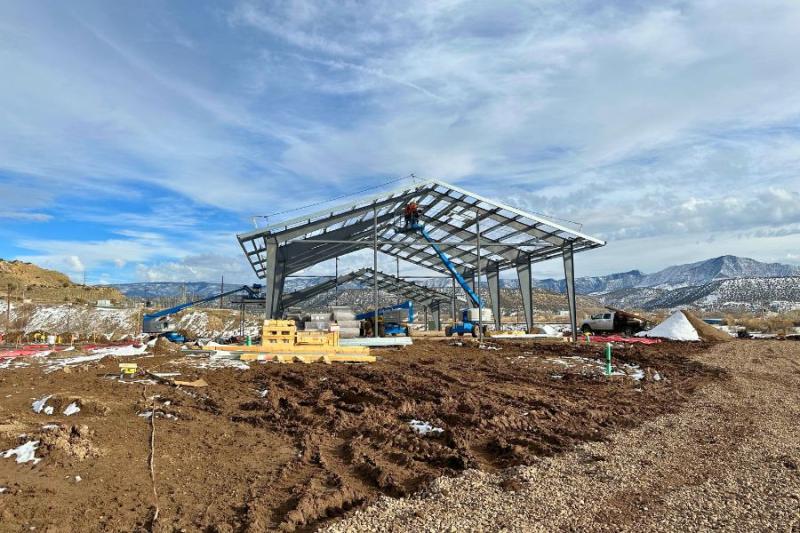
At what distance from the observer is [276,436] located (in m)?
7.59

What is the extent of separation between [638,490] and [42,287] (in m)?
85.1

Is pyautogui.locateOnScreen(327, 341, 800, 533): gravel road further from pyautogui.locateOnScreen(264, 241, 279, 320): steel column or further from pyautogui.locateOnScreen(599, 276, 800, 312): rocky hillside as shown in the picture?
pyautogui.locateOnScreen(599, 276, 800, 312): rocky hillside

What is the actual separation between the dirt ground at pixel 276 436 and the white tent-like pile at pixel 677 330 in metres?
19.2

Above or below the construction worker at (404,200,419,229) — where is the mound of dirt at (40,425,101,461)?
below

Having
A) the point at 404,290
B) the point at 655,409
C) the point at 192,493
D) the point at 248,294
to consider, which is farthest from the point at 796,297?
the point at 192,493

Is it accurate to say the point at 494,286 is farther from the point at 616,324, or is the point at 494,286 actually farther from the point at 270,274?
the point at 270,274

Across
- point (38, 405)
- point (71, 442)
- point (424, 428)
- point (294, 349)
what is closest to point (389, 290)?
point (294, 349)

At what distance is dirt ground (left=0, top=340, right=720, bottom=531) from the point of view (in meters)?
4.91

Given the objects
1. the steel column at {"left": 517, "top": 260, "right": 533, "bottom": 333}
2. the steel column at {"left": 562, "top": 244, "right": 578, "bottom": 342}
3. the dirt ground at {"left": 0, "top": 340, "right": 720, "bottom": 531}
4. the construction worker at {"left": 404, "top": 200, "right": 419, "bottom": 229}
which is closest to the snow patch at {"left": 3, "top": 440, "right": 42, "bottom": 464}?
the dirt ground at {"left": 0, "top": 340, "right": 720, "bottom": 531}

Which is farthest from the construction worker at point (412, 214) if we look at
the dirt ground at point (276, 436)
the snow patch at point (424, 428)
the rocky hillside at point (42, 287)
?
the rocky hillside at point (42, 287)

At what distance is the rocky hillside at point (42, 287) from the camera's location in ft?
216

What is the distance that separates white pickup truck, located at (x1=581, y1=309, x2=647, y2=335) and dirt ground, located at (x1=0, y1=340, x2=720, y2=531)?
24499mm

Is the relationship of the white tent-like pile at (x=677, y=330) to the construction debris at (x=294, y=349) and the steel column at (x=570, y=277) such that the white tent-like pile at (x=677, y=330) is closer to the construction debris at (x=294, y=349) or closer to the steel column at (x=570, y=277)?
the steel column at (x=570, y=277)

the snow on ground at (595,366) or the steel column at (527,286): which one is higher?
the steel column at (527,286)
